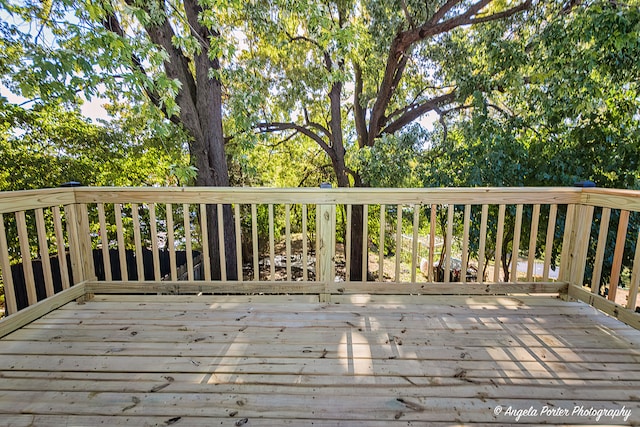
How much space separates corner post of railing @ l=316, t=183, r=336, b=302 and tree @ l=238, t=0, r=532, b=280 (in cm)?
255

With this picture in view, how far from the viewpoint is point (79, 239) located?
2.38 meters

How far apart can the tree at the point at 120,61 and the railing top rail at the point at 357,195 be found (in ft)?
3.37

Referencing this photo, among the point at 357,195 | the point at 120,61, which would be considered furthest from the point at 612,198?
the point at 120,61

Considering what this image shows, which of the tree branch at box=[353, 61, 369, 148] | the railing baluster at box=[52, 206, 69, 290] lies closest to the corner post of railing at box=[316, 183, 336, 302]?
the railing baluster at box=[52, 206, 69, 290]

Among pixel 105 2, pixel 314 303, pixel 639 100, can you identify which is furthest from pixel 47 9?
pixel 639 100

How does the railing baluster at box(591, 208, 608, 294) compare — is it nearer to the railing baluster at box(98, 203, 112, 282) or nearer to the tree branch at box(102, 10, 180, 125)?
the railing baluster at box(98, 203, 112, 282)

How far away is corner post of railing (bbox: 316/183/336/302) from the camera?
7.52ft

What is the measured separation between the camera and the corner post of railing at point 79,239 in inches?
91.3

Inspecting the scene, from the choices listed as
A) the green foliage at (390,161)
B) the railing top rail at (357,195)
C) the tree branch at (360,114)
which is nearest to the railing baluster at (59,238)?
the railing top rail at (357,195)

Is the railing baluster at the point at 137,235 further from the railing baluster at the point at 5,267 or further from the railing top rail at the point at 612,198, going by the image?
the railing top rail at the point at 612,198

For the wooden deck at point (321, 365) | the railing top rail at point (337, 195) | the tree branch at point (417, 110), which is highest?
the tree branch at point (417, 110)

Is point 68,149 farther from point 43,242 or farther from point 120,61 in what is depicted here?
point 43,242

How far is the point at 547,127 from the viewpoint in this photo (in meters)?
4.23

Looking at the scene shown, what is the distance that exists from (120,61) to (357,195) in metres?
2.50
